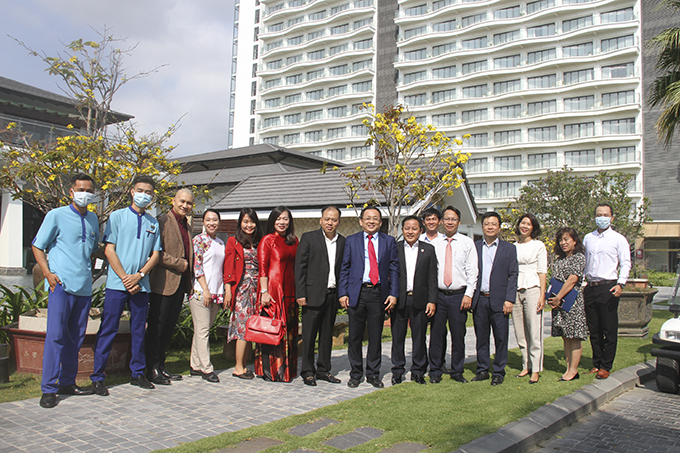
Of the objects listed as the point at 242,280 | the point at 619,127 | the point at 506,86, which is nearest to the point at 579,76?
the point at 619,127

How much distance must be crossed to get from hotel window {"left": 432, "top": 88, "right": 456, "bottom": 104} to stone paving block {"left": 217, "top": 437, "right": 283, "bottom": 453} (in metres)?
59.8

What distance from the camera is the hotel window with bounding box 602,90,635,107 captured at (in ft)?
164

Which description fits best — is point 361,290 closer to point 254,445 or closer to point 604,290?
point 254,445

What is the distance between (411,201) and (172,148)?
594cm

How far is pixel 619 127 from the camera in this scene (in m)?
50.6

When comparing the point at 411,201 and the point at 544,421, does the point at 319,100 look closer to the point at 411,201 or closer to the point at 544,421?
the point at 411,201

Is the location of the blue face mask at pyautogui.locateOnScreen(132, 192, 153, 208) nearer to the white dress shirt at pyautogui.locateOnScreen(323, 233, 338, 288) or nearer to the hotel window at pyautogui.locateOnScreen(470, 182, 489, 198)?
the white dress shirt at pyautogui.locateOnScreen(323, 233, 338, 288)

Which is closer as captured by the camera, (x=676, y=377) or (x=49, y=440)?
(x=49, y=440)

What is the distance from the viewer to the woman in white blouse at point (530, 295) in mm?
6680

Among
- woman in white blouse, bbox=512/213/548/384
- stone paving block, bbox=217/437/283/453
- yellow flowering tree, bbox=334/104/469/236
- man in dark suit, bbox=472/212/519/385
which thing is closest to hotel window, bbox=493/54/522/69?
yellow flowering tree, bbox=334/104/469/236

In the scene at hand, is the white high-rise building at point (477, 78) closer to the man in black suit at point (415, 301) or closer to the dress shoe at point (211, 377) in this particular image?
the man in black suit at point (415, 301)

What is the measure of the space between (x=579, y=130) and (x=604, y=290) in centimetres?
5167

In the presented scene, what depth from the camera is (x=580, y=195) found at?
2477 centimetres

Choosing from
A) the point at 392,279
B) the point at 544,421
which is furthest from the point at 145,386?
the point at 544,421
